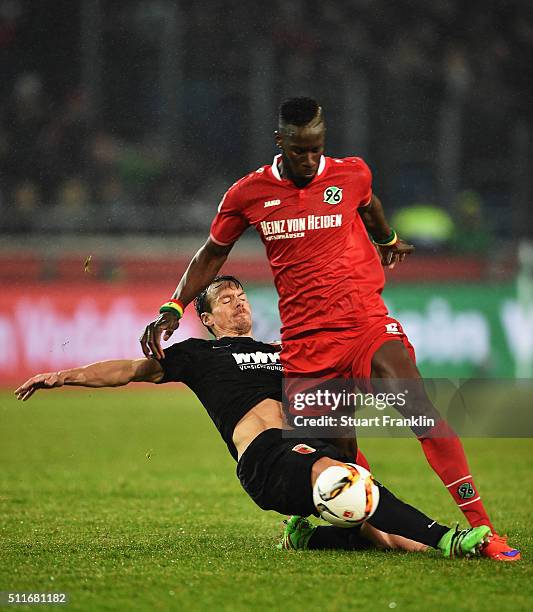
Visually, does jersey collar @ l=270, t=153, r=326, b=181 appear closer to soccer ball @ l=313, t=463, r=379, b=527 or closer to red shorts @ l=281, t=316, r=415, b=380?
red shorts @ l=281, t=316, r=415, b=380

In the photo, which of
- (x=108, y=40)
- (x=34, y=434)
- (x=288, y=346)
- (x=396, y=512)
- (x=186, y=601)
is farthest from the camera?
(x=108, y=40)

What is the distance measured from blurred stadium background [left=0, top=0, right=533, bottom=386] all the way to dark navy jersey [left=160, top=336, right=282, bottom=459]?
9.10 meters

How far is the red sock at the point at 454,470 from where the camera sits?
4695 millimetres

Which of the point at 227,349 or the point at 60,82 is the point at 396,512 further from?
the point at 60,82

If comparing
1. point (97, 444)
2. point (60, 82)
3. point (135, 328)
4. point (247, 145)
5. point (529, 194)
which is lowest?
point (97, 444)

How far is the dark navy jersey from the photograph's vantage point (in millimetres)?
5125

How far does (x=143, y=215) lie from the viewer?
54.5 feet

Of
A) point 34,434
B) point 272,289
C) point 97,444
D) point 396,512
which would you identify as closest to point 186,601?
point 396,512

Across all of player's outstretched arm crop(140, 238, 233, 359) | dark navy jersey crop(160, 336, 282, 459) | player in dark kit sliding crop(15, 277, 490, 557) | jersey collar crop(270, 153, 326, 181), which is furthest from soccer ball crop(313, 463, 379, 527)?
jersey collar crop(270, 153, 326, 181)

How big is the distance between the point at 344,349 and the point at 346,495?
870 mm

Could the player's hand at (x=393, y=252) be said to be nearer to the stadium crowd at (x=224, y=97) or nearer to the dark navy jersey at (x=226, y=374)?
the dark navy jersey at (x=226, y=374)

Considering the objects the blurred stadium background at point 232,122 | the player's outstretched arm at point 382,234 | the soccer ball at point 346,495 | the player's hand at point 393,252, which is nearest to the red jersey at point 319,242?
the player's outstretched arm at point 382,234

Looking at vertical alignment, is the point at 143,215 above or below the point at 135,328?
above

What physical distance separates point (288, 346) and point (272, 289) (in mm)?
8834
